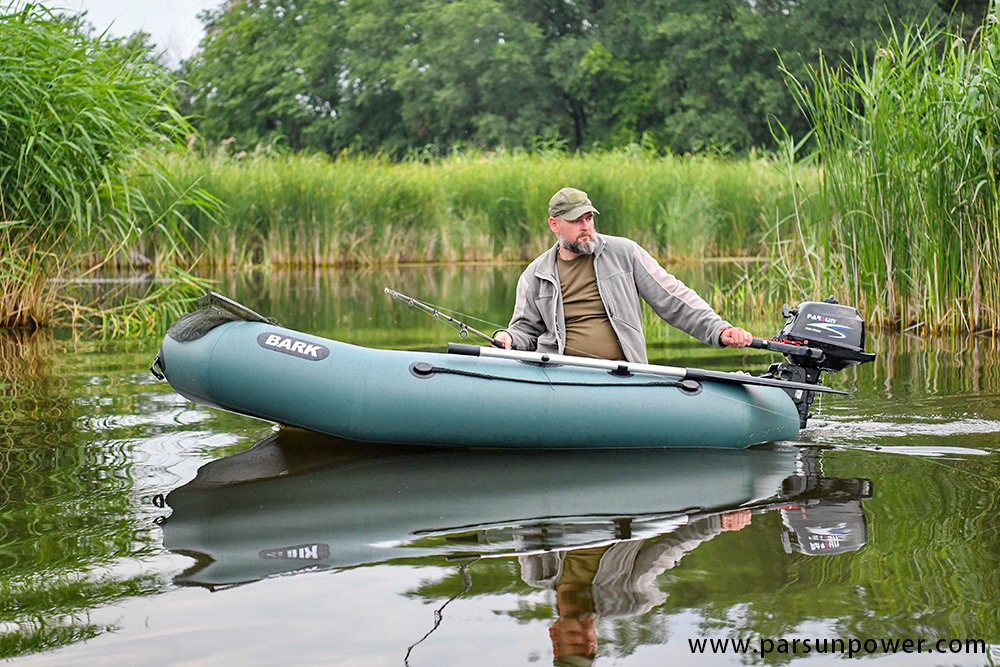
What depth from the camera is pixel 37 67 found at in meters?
7.59

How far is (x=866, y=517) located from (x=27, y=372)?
16.1 ft

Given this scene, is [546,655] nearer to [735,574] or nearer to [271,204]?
[735,574]

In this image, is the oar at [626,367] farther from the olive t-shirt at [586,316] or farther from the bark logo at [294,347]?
the bark logo at [294,347]

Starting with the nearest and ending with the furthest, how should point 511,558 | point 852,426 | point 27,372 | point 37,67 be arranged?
point 511,558 → point 852,426 → point 27,372 → point 37,67

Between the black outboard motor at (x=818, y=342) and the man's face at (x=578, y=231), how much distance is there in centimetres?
83

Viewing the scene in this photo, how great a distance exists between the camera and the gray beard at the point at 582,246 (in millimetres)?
4770

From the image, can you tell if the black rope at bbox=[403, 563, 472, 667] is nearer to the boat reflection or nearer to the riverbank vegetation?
the boat reflection

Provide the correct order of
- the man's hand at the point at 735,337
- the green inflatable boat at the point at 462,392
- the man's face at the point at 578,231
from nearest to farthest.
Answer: the green inflatable boat at the point at 462,392, the man's hand at the point at 735,337, the man's face at the point at 578,231

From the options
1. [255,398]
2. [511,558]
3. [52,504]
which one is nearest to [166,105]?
Answer: [255,398]

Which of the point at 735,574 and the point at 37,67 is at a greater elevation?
the point at 37,67

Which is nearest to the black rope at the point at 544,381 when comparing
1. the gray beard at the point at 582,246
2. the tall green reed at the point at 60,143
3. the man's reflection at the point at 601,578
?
the gray beard at the point at 582,246

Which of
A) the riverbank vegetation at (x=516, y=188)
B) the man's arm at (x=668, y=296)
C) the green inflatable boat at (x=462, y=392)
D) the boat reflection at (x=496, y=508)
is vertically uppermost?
the riverbank vegetation at (x=516, y=188)

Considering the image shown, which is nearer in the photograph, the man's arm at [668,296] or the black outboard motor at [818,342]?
the black outboard motor at [818,342]

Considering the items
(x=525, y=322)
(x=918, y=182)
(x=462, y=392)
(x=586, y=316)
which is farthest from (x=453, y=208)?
(x=462, y=392)
